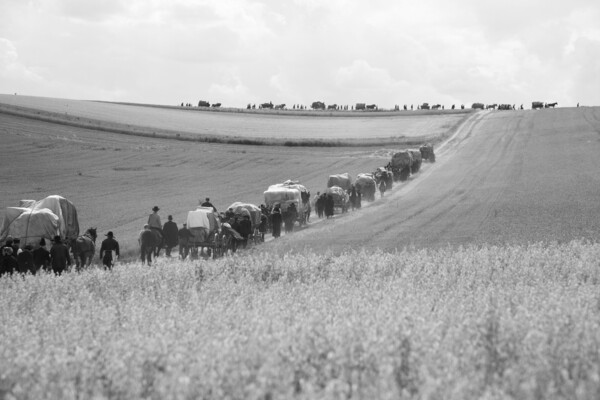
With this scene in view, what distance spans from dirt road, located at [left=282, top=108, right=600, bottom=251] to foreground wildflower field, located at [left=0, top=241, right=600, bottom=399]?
17.1 m

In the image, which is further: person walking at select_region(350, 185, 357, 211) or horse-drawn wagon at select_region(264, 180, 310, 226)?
person walking at select_region(350, 185, 357, 211)

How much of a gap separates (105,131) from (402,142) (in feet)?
100

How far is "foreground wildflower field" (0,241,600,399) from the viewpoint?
690 cm

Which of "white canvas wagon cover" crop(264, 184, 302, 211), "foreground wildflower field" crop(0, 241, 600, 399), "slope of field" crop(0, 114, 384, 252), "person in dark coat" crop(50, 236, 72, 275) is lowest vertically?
"slope of field" crop(0, 114, 384, 252)

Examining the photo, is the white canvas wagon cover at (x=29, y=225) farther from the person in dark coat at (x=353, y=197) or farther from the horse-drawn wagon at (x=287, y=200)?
the person in dark coat at (x=353, y=197)

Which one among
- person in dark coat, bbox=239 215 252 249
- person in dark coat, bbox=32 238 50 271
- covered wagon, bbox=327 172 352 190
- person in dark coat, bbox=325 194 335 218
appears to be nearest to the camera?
person in dark coat, bbox=32 238 50 271

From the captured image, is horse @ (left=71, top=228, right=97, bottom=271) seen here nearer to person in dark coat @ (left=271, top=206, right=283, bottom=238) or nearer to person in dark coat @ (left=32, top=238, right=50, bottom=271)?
person in dark coat @ (left=32, top=238, right=50, bottom=271)

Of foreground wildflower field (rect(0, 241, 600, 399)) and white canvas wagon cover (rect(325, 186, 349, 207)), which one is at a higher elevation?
foreground wildflower field (rect(0, 241, 600, 399))

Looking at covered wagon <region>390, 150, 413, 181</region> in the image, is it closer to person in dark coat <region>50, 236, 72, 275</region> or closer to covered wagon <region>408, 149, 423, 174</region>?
covered wagon <region>408, 149, 423, 174</region>

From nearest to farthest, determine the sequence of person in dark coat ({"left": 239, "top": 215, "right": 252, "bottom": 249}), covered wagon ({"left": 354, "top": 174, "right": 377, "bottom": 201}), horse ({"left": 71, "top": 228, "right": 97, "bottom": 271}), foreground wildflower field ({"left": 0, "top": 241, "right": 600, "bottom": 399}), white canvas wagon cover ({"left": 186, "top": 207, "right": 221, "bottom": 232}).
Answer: foreground wildflower field ({"left": 0, "top": 241, "right": 600, "bottom": 399}), horse ({"left": 71, "top": 228, "right": 97, "bottom": 271}), white canvas wagon cover ({"left": 186, "top": 207, "right": 221, "bottom": 232}), person in dark coat ({"left": 239, "top": 215, "right": 252, "bottom": 249}), covered wagon ({"left": 354, "top": 174, "right": 377, "bottom": 201})

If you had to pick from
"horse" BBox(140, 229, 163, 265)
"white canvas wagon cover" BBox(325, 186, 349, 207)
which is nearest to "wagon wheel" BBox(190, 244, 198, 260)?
"horse" BBox(140, 229, 163, 265)

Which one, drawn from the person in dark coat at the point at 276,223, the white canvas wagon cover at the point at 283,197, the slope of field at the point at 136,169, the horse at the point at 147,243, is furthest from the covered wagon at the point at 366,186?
the horse at the point at 147,243

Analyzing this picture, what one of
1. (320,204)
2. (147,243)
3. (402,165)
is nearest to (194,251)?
(147,243)

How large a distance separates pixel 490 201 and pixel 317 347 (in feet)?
119
